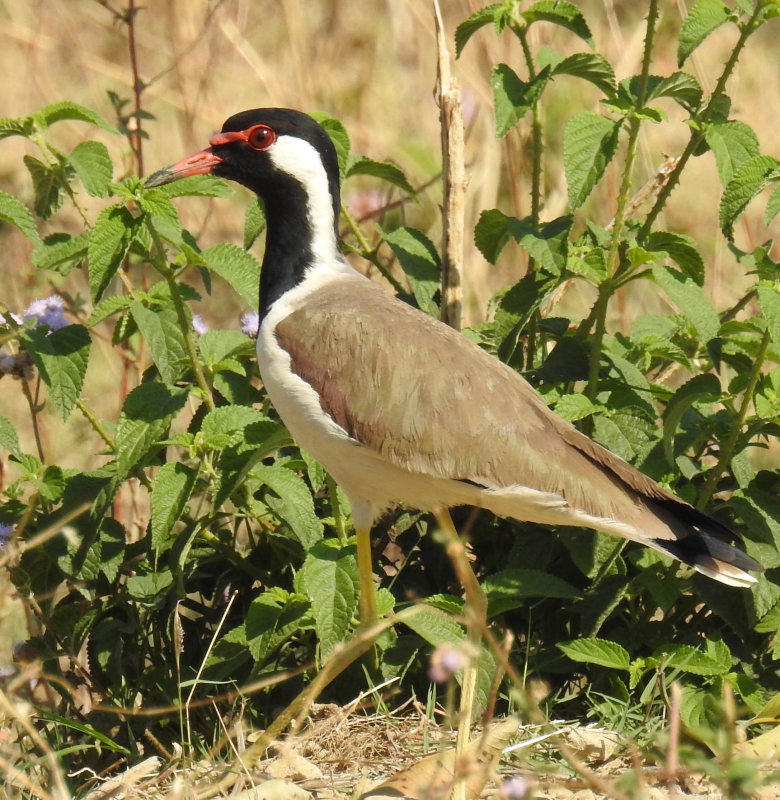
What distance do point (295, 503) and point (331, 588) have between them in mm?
268

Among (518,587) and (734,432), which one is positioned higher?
(734,432)

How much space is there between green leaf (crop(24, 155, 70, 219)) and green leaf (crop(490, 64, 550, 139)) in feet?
4.38

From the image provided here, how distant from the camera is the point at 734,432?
3635mm

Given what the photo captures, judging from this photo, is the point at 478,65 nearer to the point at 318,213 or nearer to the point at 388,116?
the point at 388,116

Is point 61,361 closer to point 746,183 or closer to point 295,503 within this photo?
point 295,503

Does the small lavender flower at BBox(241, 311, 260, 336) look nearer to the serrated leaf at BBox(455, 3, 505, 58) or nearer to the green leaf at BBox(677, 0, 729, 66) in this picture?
the serrated leaf at BBox(455, 3, 505, 58)

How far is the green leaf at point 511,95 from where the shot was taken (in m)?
3.66

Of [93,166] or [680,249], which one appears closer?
[93,166]

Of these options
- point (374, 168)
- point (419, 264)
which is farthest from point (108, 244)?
point (419, 264)

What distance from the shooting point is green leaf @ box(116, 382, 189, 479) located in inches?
142

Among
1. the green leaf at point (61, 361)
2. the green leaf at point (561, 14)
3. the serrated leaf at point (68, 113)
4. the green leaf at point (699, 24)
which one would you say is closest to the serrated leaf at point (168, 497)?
the green leaf at point (61, 361)

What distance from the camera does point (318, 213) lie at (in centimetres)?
389

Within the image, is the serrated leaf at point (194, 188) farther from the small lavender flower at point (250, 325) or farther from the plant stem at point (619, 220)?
the plant stem at point (619, 220)

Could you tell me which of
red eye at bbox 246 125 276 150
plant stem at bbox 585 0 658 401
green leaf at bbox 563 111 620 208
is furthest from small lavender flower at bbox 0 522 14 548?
green leaf at bbox 563 111 620 208
